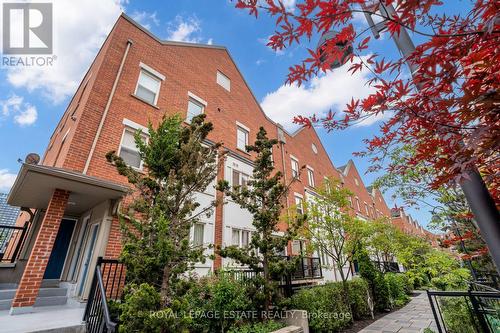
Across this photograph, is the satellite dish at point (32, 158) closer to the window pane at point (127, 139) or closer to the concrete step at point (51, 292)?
the window pane at point (127, 139)

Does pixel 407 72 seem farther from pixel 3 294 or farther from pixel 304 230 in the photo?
pixel 3 294

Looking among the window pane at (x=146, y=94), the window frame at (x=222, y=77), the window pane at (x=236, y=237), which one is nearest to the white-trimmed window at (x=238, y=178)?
the window pane at (x=236, y=237)

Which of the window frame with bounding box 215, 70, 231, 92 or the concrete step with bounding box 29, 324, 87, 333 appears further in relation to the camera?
the window frame with bounding box 215, 70, 231, 92

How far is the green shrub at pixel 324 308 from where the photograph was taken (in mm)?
6805

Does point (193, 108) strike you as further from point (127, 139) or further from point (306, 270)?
point (306, 270)

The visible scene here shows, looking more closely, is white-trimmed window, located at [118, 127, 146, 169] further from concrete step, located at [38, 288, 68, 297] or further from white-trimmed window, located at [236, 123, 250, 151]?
white-trimmed window, located at [236, 123, 250, 151]

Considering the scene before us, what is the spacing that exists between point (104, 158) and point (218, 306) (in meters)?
5.98

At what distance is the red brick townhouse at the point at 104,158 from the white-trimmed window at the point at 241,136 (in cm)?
7

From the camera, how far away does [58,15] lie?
7570 mm

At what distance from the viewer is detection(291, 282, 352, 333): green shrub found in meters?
6.80

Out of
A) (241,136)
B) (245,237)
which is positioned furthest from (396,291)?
(241,136)

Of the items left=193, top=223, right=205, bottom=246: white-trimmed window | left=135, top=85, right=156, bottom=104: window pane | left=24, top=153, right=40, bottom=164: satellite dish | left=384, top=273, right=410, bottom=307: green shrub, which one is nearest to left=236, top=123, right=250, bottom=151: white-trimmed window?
left=135, top=85, right=156, bottom=104: window pane

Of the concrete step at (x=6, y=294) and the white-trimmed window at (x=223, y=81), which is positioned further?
the white-trimmed window at (x=223, y=81)

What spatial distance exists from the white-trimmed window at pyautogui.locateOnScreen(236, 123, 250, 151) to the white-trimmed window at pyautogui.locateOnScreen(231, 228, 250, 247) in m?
5.09
